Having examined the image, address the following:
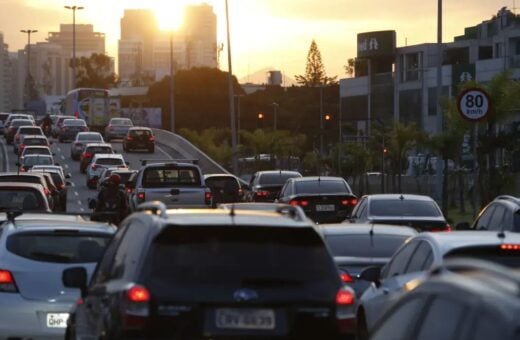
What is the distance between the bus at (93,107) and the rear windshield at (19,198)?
85.8m

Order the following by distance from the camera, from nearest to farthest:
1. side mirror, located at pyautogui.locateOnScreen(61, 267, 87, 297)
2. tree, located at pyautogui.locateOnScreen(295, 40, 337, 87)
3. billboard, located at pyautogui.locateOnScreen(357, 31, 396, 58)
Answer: side mirror, located at pyautogui.locateOnScreen(61, 267, 87, 297)
billboard, located at pyautogui.locateOnScreen(357, 31, 396, 58)
tree, located at pyautogui.locateOnScreen(295, 40, 337, 87)

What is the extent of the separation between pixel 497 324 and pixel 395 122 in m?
53.7

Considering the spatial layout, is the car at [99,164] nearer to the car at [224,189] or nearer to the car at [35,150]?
the car at [35,150]

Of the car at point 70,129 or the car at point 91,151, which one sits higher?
the car at point 70,129

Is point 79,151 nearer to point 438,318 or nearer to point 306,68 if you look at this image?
point 306,68

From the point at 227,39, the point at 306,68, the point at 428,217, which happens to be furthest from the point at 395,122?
the point at 306,68

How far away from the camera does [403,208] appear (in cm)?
2462

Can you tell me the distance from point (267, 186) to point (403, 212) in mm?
15481

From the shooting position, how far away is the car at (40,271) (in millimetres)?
13414

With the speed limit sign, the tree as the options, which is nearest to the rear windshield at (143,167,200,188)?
the speed limit sign

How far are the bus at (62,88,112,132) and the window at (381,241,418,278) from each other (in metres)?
97.7

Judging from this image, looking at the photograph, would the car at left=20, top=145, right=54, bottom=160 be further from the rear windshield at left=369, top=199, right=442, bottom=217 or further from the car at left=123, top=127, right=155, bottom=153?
the rear windshield at left=369, top=199, right=442, bottom=217

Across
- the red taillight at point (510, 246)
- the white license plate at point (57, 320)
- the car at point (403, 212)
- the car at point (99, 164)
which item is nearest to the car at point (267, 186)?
the car at point (403, 212)

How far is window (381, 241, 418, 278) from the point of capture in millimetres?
13391
